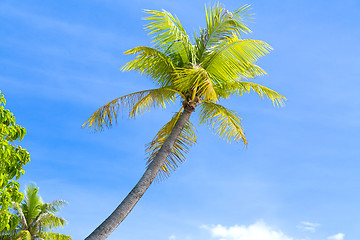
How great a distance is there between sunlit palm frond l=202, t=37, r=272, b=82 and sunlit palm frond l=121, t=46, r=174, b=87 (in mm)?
1086

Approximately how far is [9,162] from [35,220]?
42.5 ft

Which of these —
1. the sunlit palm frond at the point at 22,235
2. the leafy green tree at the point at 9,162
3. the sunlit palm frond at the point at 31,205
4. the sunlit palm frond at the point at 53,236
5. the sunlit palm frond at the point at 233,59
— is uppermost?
the sunlit palm frond at the point at 233,59

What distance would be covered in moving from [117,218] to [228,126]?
180 inches

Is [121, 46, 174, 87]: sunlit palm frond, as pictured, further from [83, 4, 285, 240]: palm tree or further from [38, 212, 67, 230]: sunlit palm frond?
[38, 212, 67, 230]: sunlit palm frond

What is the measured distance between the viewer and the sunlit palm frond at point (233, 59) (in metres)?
11.7

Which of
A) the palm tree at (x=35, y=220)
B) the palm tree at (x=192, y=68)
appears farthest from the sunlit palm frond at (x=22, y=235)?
the palm tree at (x=192, y=68)

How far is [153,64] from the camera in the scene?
1247 cm

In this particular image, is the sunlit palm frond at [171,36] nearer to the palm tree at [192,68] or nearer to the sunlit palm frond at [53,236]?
the palm tree at [192,68]

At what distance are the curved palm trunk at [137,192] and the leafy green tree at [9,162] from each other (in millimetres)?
2654

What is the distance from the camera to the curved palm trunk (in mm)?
9891

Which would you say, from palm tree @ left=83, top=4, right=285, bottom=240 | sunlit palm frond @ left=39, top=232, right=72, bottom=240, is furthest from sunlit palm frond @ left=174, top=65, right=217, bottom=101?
sunlit palm frond @ left=39, top=232, right=72, bottom=240

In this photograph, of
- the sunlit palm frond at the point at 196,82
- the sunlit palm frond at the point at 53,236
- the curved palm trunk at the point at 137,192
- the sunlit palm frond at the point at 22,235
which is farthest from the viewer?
the sunlit palm frond at the point at 53,236

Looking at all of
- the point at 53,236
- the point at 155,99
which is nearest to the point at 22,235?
the point at 53,236

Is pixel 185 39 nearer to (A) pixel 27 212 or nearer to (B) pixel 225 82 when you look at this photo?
(B) pixel 225 82
